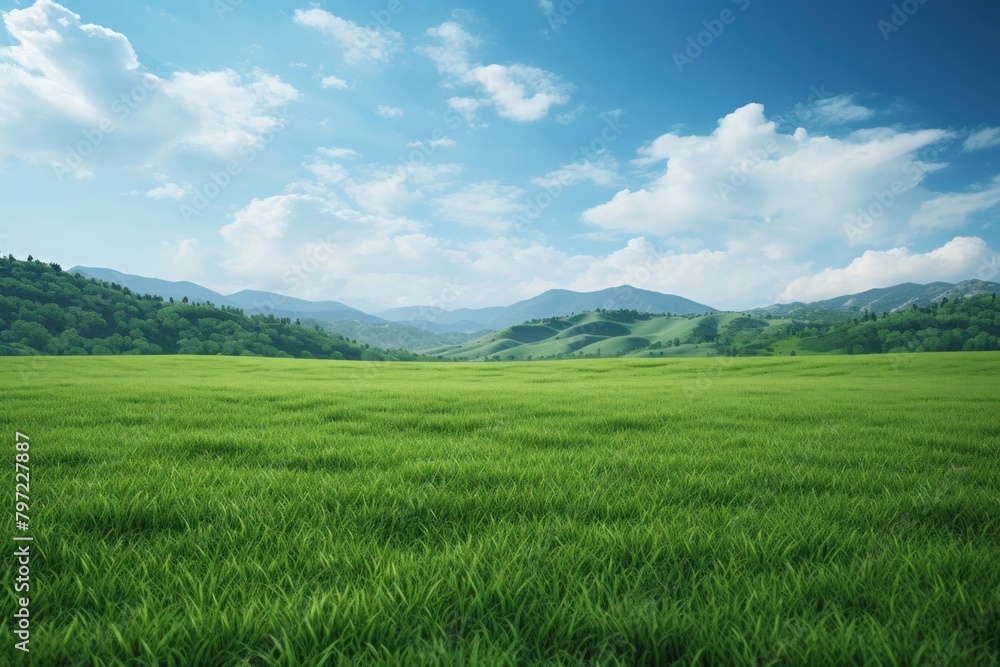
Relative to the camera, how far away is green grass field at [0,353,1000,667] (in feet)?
6.27

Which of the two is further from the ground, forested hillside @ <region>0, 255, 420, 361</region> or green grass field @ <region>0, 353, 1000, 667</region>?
forested hillside @ <region>0, 255, 420, 361</region>

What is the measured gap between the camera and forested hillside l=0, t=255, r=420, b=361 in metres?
131

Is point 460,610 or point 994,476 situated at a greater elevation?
point 460,610

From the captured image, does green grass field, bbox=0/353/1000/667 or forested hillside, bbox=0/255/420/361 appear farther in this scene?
forested hillside, bbox=0/255/420/361

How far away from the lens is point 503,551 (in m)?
2.70

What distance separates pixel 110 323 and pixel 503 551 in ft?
674

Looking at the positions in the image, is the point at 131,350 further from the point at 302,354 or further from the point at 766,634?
the point at 766,634

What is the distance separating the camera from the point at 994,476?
4.62 m

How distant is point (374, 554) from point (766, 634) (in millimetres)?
2066

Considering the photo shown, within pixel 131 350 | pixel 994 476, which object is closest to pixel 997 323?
pixel 994 476

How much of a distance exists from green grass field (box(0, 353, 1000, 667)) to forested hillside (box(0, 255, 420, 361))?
158 metres

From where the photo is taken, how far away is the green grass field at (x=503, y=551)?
1.91 m

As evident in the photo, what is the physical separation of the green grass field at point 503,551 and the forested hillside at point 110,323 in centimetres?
15755

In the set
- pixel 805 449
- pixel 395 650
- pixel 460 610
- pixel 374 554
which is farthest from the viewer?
pixel 805 449
